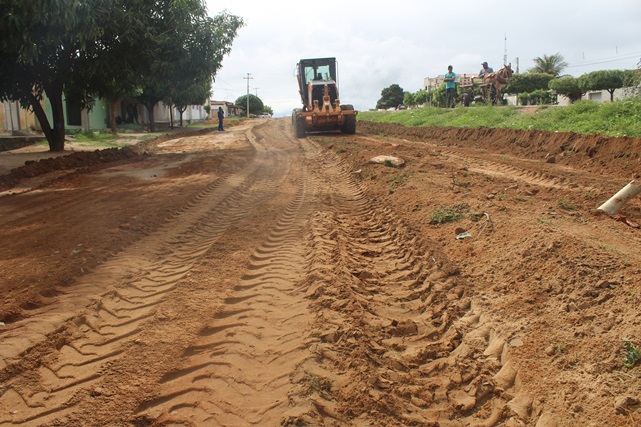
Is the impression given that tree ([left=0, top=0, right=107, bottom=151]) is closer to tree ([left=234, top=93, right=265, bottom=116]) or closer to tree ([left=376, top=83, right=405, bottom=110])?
tree ([left=376, top=83, right=405, bottom=110])

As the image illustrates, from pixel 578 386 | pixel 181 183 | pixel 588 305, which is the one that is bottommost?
pixel 578 386

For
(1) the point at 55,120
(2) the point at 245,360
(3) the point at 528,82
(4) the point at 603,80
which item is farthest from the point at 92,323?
(3) the point at 528,82

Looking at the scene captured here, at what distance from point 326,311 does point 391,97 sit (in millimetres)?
64760

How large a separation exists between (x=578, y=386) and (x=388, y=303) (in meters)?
1.82

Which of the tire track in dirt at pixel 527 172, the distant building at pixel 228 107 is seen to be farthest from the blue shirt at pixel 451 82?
the distant building at pixel 228 107

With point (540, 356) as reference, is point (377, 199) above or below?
above

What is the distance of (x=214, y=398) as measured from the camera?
304cm

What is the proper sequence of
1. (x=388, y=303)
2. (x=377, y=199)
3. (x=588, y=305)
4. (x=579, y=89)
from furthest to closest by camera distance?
(x=579, y=89), (x=377, y=199), (x=388, y=303), (x=588, y=305)

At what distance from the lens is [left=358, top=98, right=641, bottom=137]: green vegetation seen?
13.2m

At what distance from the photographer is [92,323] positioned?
401 centimetres

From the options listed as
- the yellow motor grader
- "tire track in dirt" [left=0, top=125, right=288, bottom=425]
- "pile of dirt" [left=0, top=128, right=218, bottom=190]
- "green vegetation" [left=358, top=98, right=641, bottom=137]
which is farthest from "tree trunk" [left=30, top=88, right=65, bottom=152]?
"green vegetation" [left=358, top=98, right=641, bottom=137]

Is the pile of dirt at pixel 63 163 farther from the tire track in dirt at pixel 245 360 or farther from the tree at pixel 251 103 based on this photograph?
the tree at pixel 251 103

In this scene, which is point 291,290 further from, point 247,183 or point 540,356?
point 247,183

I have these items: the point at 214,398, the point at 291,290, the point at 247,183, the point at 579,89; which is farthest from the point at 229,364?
the point at 579,89
